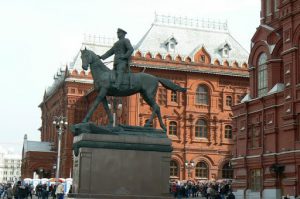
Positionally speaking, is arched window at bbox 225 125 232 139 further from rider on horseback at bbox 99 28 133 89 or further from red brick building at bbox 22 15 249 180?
rider on horseback at bbox 99 28 133 89

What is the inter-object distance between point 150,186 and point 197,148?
4764cm

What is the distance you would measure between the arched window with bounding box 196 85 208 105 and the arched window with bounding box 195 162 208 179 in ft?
23.0

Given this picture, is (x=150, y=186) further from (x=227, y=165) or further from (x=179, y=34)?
(x=179, y=34)

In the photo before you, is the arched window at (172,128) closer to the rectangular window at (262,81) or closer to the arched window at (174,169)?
the arched window at (174,169)

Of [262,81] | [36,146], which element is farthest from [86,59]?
[36,146]

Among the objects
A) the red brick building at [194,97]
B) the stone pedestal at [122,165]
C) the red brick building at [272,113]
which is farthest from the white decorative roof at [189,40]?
the stone pedestal at [122,165]

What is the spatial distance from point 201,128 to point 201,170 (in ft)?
15.9

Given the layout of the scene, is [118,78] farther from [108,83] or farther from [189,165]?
[189,165]

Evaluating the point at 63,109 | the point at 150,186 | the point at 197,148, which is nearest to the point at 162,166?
the point at 150,186

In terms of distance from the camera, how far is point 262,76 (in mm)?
42219

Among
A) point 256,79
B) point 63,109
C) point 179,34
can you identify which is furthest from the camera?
point 63,109

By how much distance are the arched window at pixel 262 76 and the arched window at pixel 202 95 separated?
23.9 m

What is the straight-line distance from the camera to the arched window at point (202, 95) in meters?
66.5

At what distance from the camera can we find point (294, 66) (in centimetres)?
3678
